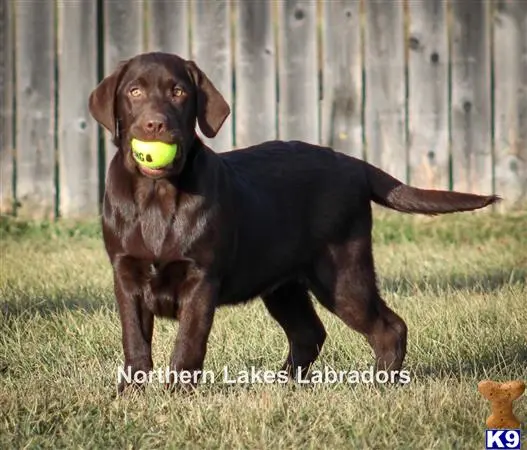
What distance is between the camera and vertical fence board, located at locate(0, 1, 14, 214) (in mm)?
8852

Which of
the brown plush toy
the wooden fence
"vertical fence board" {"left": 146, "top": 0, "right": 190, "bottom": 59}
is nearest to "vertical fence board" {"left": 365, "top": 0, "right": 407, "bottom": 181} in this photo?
the wooden fence

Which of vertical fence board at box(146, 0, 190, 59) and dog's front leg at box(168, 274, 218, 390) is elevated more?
vertical fence board at box(146, 0, 190, 59)

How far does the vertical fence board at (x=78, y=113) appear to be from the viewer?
888cm

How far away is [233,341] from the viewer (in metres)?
5.58

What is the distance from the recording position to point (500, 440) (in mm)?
3801

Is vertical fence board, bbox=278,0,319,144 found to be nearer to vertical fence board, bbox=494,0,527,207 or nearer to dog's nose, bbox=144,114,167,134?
vertical fence board, bbox=494,0,527,207

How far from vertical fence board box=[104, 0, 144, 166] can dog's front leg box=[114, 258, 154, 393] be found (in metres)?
4.33

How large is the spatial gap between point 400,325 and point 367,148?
3.75m

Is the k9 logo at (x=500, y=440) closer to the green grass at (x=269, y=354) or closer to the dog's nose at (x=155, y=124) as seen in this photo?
the green grass at (x=269, y=354)

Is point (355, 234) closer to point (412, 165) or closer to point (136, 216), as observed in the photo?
point (136, 216)

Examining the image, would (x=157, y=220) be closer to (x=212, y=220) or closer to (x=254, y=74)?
(x=212, y=220)

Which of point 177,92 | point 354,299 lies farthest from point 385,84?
point 177,92

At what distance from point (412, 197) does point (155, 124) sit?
4.45 feet

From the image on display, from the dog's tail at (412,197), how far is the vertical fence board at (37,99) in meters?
3.95
